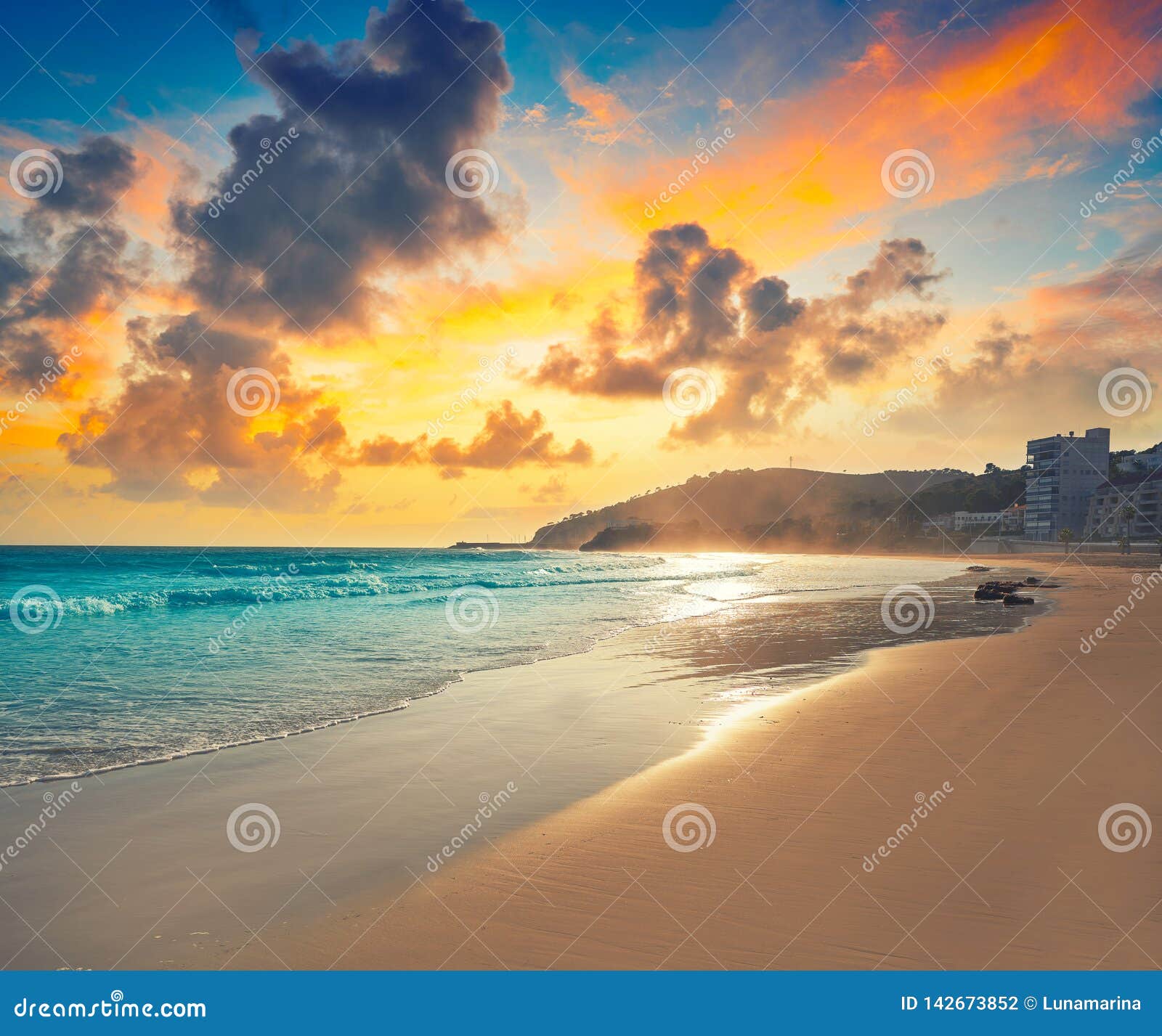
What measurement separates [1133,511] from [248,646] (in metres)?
126

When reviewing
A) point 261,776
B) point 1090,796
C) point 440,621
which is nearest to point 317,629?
point 440,621

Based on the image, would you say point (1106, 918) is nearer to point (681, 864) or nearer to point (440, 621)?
point (681, 864)

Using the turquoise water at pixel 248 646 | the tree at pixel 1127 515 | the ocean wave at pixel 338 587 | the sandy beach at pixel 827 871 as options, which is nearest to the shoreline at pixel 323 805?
the sandy beach at pixel 827 871

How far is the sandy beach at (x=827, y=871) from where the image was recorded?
4559 mm

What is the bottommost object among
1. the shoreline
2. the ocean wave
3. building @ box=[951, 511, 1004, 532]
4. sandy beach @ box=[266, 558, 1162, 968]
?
sandy beach @ box=[266, 558, 1162, 968]

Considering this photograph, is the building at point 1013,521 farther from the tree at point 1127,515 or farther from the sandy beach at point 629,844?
the sandy beach at point 629,844

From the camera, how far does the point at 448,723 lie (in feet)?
36.3

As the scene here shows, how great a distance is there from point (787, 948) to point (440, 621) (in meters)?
23.0

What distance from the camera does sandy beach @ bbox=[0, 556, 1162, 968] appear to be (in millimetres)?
4680

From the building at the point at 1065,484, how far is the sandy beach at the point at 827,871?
463ft

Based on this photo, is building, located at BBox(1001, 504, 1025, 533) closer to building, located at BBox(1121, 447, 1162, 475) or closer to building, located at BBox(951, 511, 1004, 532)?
building, located at BBox(951, 511, 1004, 532)

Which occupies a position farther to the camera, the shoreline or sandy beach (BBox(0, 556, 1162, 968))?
the shoreline

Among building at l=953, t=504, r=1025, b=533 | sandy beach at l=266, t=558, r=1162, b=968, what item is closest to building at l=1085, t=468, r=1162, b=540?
building at l=953, t=504, r=1025, b=533

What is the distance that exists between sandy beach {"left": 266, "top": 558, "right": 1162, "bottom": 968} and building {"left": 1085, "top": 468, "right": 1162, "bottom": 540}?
118280mm
